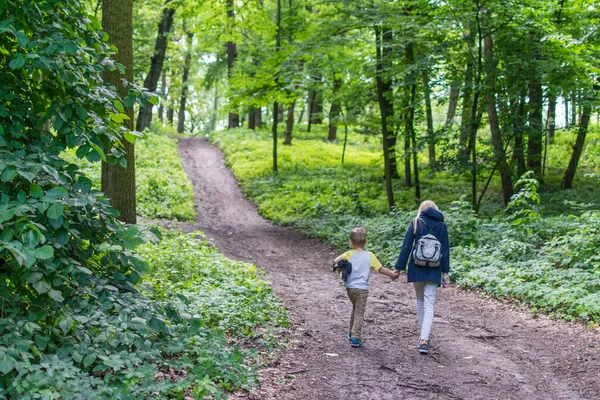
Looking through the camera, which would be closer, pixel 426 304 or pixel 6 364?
pixel 6 364

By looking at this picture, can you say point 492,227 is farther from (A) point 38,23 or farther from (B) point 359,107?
(A) point 38,23

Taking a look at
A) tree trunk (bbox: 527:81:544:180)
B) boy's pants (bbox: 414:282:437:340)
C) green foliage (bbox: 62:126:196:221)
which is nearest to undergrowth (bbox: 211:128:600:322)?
tree trunk (bbox: 527:81:544:180)

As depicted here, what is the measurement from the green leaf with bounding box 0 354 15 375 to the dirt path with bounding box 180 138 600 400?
7.52ft

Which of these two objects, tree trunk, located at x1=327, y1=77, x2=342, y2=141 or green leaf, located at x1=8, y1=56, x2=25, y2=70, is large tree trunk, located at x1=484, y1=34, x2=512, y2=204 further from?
green leaf, located at x1=8, y1=56, x2=25, y2=70

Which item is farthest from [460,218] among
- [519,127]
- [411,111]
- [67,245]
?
[67,245]

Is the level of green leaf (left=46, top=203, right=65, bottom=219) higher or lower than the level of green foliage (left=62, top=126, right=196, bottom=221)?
higher

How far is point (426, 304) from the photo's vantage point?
6.85 metres

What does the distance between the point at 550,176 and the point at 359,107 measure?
313 inches

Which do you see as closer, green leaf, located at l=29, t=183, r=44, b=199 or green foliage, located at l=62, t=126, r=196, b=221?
green leaf, located at l=29, t=183, r=44, b=199

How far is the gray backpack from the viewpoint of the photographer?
6.73 meters

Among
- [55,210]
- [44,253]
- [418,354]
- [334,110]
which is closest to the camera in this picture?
[44,253]

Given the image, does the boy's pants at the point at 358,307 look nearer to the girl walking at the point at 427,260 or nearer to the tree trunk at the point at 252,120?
the girl walking at the point at 427,260

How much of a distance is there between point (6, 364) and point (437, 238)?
515cm

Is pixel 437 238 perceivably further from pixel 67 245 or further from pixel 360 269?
pixel 67 245
